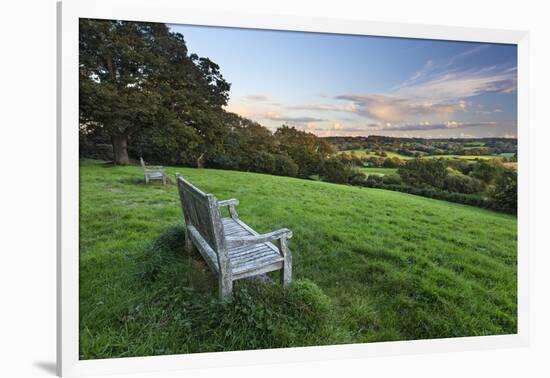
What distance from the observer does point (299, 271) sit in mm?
3094

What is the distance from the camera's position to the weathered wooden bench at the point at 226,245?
94.9 inches

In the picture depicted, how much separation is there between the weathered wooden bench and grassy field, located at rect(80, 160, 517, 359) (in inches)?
7.2

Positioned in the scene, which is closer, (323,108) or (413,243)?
(323,108)

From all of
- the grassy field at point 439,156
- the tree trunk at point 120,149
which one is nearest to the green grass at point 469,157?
the grassy field at point 439,156

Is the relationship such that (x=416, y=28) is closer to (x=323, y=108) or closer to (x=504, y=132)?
(x=323, y=108)

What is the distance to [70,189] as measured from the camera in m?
2.55

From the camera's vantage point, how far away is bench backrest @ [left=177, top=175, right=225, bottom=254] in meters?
2.31

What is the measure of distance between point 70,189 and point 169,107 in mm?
973

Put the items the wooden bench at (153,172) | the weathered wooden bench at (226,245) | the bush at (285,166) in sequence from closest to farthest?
the weathered wooden bench at (226,245) < the wooden bench at (153,172) < the bush at (285,166)

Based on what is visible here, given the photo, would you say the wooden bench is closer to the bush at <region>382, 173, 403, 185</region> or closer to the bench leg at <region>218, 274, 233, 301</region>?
the bench leg at <region>218, 274, 233, 301</region>

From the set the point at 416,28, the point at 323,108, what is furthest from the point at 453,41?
the point at 323,108

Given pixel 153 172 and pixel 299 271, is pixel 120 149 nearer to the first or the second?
pixel 153 172

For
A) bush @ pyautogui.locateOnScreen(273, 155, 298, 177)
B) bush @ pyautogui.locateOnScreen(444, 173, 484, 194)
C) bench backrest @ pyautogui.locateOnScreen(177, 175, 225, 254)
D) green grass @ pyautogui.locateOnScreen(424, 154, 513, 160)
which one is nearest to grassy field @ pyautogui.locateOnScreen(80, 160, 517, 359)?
bush @ pyautogui.locateOnScreen(273, 155, 298, 177)

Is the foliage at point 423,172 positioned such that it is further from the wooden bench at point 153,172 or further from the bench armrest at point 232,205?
the wooden bench at point 153,172
